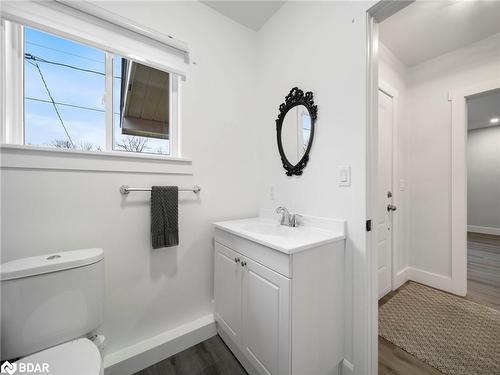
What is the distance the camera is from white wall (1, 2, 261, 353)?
1.16 meters

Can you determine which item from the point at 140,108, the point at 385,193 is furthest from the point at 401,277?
the point at 140,108

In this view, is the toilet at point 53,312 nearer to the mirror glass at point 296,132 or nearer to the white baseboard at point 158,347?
the white baseboard at point 158,347

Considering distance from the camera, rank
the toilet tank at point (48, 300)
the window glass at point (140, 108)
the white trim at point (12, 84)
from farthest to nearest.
A: the window glass at point (140, 108), the white trim at point (12, 84), the toilet tank at point (48, 300)

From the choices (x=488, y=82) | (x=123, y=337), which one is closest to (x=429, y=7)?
(x=488, y=82)

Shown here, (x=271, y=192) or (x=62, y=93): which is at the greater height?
(x=62, y=93)

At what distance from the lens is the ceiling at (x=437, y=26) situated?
1.66m

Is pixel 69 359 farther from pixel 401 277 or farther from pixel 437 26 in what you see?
pixel 437 26

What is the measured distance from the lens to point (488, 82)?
6.59 ft

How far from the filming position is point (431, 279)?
2365 millimetres

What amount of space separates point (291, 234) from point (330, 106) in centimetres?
88

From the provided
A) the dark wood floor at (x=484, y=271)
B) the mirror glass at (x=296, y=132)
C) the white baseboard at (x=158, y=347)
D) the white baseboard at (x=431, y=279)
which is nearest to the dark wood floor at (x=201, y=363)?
the white baseboard at (x=158, y=347)

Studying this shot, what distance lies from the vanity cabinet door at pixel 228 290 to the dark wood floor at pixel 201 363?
15 cm

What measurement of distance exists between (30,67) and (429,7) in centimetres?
286

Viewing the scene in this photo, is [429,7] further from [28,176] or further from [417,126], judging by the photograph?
[28,176]
